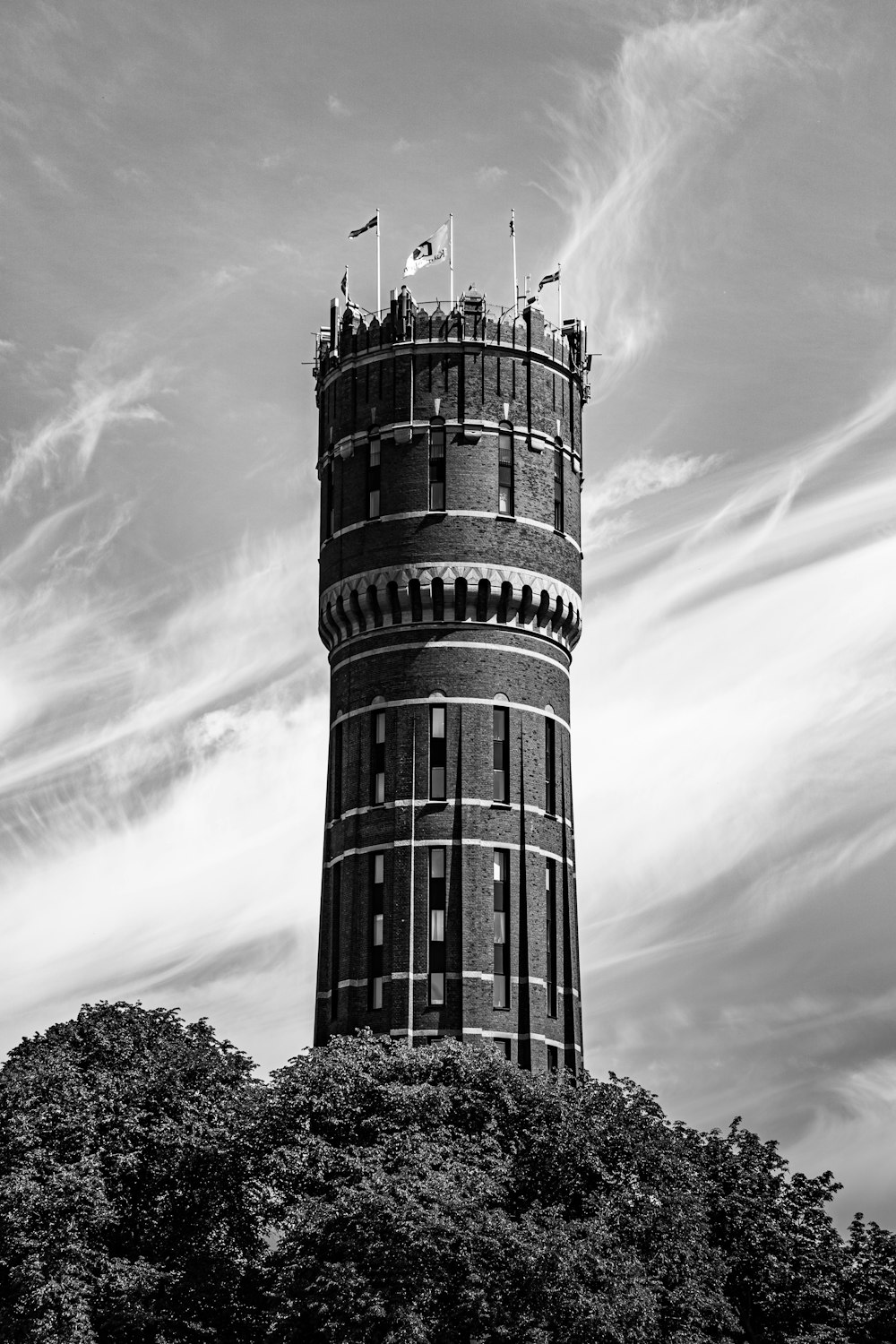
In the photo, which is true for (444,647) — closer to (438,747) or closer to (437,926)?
(438,747)

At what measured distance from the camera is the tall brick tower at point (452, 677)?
10244 centimetres

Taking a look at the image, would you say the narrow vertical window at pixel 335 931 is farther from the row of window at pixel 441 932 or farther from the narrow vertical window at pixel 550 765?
the narrow vertical window at pixel 550 765

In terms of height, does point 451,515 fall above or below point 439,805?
above

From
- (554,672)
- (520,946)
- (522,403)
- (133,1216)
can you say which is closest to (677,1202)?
(133,1216)

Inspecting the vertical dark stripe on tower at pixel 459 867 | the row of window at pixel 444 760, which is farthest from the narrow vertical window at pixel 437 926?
the row of window at pixel 444 760

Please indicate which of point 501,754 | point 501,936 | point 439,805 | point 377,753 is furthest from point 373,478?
point 501,936

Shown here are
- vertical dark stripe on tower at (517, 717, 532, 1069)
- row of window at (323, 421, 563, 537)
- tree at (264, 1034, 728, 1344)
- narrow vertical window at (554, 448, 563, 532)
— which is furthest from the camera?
narrow vertical window at (554, 448, 563, 532)

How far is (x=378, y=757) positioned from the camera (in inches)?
4186

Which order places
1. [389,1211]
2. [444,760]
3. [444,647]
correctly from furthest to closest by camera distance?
[444,647], [444,760], [389,1211]

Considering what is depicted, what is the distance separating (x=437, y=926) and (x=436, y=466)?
72.3 ft

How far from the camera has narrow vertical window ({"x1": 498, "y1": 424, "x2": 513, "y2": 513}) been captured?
108m

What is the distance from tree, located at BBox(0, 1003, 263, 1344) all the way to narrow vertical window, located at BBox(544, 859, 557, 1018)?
23391 millimetres

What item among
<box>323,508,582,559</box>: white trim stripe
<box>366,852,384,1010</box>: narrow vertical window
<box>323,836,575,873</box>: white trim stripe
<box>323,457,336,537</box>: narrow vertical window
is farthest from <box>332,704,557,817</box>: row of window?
<box>323,457,336,537</box>: narrow vertical window

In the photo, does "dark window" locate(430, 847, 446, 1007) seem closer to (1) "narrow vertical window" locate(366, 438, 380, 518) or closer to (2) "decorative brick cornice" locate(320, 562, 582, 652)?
(2) "decorative brick cornice" locate(320, 562, 582, 652)
